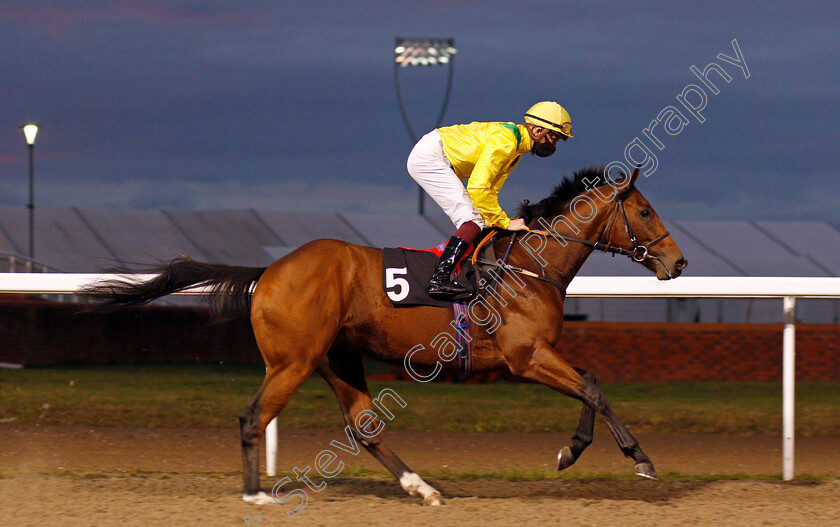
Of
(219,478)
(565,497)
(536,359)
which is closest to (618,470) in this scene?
(565,497)

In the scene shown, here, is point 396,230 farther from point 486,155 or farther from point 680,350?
point 486,155

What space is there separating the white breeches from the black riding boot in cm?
16

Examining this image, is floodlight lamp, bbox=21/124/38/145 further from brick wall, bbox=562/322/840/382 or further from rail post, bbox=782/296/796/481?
rail post, bbox=782/296/796/481

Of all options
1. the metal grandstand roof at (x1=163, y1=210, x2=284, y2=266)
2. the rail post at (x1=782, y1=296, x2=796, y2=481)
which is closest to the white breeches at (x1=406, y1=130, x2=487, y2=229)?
the rail post at (x1=782, y1=296, x2=796, y2=481)

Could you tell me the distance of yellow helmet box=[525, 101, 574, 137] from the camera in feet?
14.0

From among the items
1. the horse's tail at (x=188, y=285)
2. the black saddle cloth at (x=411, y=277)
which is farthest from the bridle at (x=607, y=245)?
the horse's tail at (x=188, y=285)

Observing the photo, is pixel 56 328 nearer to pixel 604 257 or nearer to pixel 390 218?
pixel 604 257

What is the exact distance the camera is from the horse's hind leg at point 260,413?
3.96 metres

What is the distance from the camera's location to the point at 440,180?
4.29m

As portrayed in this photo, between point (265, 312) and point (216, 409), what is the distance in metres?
3.45

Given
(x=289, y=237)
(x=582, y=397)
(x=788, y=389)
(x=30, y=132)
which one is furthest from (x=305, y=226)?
(x=582, y=397)

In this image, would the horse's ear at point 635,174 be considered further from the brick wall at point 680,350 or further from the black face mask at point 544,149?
the brick wall at point 680,350

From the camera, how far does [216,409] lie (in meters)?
7.23

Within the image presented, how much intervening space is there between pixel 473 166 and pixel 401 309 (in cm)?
76
